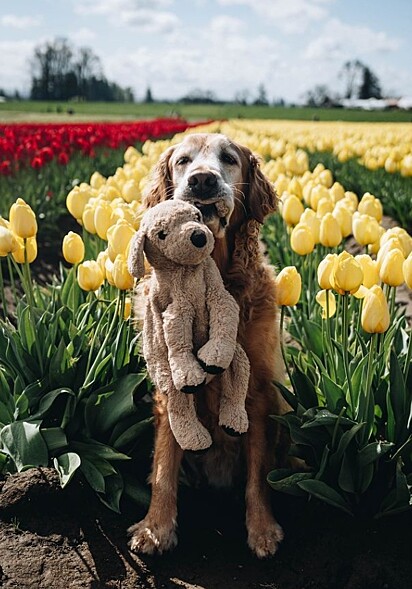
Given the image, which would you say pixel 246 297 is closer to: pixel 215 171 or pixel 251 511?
pixel 215 171

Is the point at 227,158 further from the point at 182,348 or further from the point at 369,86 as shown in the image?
the point at 369,86

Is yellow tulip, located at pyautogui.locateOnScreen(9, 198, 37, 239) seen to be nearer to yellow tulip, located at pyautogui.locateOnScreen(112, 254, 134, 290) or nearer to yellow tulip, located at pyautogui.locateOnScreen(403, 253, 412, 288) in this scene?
yellow tulip, located at pyautogui.locateOnScreen(112, 254, 134, 290)

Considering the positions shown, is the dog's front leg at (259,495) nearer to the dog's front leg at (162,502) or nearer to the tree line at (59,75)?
the dog's front leg at (162,502)

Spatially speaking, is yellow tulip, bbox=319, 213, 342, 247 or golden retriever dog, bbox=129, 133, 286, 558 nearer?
golden retriever dog, bbox=129, 133, 286, 558

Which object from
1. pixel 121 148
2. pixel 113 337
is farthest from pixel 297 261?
pixel 121 148

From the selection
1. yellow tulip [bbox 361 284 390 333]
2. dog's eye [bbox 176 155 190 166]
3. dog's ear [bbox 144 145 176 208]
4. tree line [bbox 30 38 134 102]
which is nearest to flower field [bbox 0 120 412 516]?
yellow tulip [bbox 361 284 390 333]

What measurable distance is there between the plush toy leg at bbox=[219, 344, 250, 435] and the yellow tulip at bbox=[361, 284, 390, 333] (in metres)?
0.52

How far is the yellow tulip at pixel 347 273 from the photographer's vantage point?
9.68 feet

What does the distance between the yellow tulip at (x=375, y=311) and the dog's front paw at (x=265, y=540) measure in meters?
0.94

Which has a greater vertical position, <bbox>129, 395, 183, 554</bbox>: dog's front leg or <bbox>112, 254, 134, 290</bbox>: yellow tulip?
<bbox>112, 254, 134, 290</bbox>: yellow tulip

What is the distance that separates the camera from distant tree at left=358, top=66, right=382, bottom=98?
97.4m

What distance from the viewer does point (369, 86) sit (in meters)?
98.5

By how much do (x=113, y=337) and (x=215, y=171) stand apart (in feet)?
3.79

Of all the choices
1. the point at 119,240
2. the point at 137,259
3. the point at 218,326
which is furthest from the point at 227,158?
Answer: the point at 218,326
